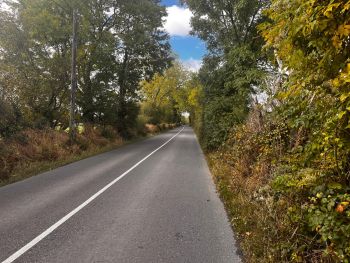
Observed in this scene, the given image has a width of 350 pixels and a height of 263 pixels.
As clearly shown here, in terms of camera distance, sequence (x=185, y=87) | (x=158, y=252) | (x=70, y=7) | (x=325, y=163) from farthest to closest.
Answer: (x=185, y=87) < (x=70, y=7) < (x=158, y=252) < (x=325, y=163)

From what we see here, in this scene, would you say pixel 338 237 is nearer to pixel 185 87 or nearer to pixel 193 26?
pixel 193 26

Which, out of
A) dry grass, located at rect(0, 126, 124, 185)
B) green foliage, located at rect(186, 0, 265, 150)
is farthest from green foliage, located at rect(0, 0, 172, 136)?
green foliage, located at rect(186, 0, 265, 150)

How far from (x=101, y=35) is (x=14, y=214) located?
67.7 ft

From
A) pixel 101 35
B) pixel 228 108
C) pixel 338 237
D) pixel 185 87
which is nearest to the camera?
pixel 338 237

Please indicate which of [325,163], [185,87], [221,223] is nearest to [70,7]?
[221,223]

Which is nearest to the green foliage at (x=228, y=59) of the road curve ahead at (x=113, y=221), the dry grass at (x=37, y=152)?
the road curve ahead at (x=113, y=221)

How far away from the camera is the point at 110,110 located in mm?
25531

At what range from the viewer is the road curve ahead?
486 cm

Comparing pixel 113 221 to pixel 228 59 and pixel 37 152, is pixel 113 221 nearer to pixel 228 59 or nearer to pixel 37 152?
pixel 37 152

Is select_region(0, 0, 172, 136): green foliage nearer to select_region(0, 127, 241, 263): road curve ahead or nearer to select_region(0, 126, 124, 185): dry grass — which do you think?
select_region(0, 126, 124, 185): dry grass

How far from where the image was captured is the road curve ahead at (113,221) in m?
4.86

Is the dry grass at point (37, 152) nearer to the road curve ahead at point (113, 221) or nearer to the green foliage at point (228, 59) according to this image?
the road curve ahead at point (113, 221)

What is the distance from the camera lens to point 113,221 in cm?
635

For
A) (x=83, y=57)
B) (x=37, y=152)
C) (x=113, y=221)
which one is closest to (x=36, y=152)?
(x=37, y=152)
